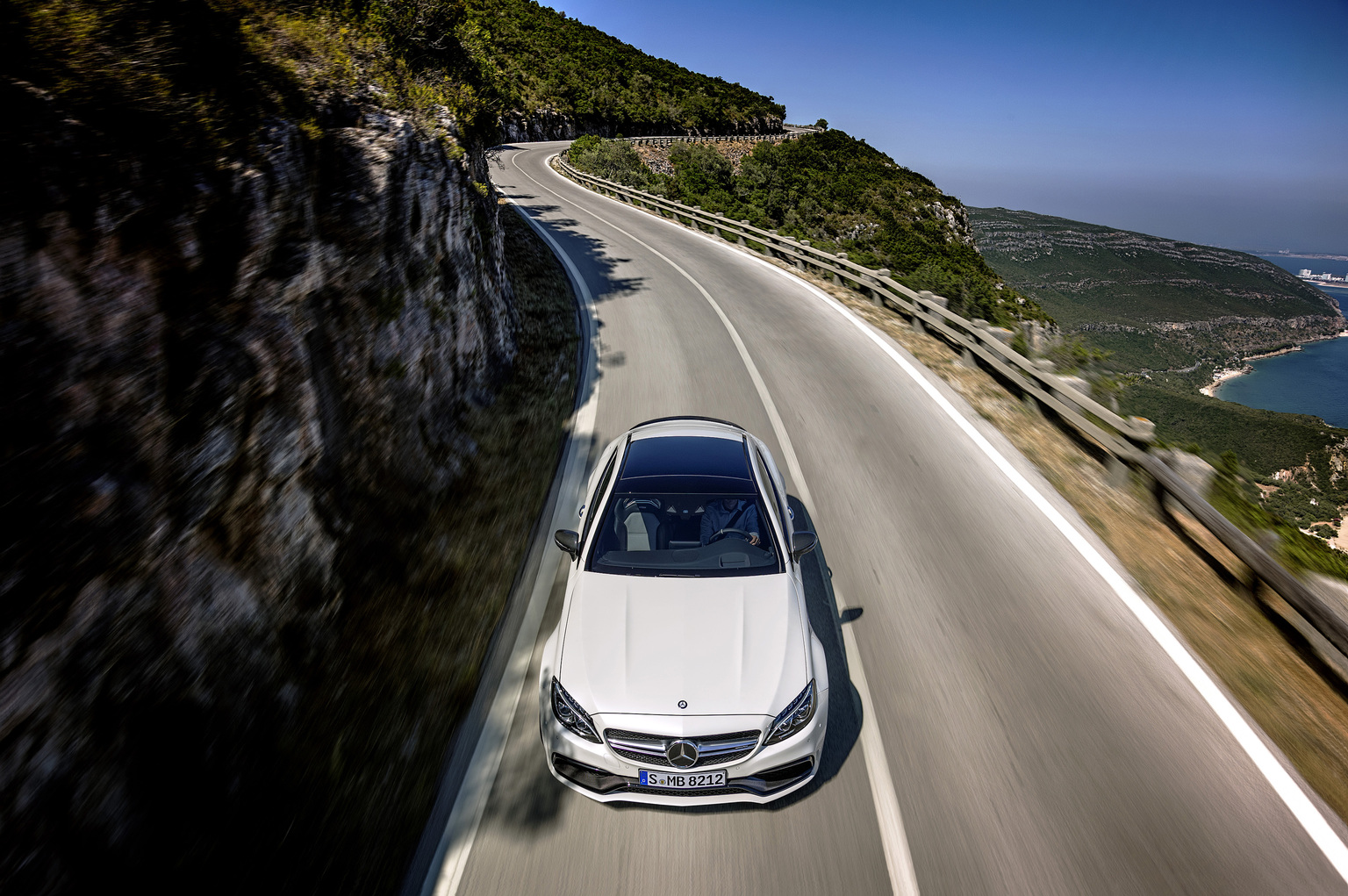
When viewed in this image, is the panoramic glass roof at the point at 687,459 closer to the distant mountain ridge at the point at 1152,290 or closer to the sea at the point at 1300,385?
the sea at the point at 1300,385

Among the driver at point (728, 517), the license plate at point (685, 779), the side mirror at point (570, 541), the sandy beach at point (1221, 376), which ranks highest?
the driver at point (728, 517)

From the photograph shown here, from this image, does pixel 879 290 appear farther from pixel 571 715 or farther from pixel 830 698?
pixel 571 715

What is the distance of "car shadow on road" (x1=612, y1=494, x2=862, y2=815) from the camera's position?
3615mm

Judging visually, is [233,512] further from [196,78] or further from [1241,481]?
[1241,481]

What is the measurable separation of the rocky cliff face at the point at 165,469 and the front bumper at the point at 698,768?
1832mm

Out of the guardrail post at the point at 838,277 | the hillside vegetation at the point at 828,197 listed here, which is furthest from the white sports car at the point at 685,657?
the hillside vegetation at the point at 828,197

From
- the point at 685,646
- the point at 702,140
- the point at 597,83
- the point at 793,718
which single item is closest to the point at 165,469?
the point at 685,646

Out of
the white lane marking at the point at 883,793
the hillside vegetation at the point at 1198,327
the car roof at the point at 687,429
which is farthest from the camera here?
the hillside vegetation at the point at 1198,327

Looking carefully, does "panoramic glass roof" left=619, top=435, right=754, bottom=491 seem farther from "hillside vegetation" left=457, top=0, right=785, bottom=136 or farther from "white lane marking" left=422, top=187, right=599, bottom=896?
"hillside vegetation" left=457, top=0, right=785, bottom=136

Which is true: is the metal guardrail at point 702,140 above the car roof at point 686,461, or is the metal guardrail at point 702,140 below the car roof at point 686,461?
above

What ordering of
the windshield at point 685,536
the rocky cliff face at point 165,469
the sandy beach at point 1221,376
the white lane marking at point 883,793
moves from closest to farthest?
the rocky cliff face at point 165,469
the white lane marking at point 883,793
the windshield at point 685,536
the sandy beach at point 1221,376

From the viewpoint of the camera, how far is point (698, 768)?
336 cm

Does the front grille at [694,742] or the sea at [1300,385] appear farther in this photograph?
the sea at [1300,385]

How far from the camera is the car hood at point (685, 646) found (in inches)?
135
